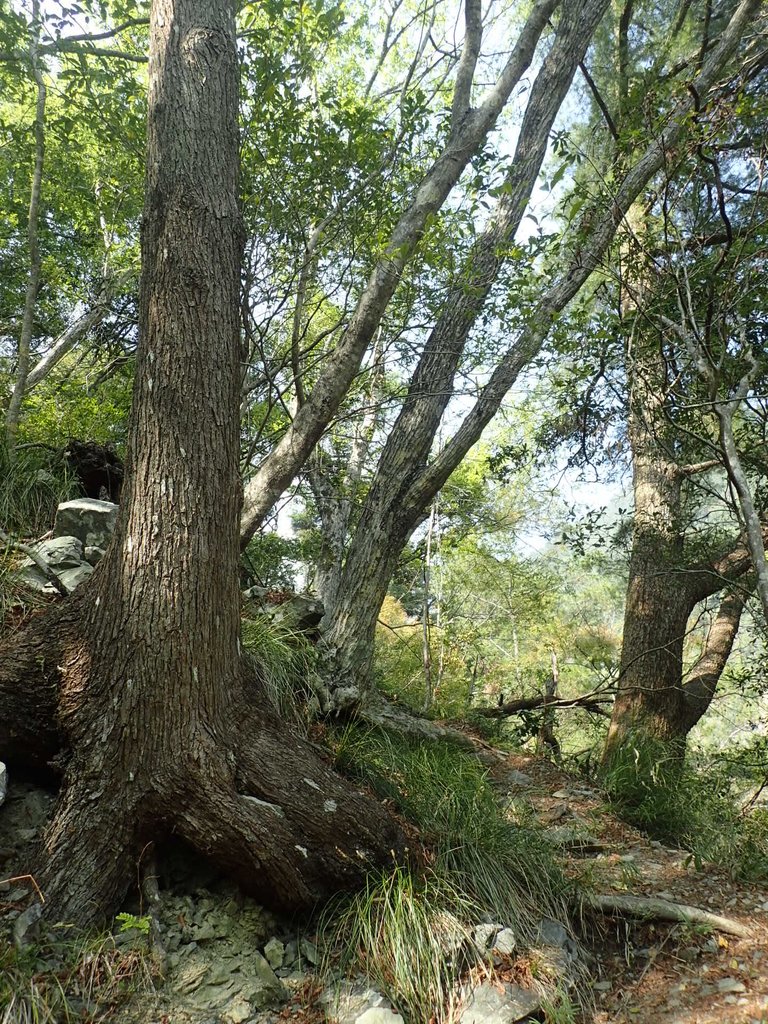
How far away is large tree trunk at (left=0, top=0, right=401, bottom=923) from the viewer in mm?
2502

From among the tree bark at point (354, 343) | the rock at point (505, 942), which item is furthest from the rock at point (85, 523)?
the rock at point (505, 942)

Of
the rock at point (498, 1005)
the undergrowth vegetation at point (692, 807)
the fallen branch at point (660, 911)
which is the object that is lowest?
the rock at point (498, 1005)

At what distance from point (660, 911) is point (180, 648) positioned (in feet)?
8.69

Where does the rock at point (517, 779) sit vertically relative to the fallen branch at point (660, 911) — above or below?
below

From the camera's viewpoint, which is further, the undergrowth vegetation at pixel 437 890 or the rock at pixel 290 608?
the rock at pixel 290 608

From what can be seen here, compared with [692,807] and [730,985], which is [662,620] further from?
[730,985]

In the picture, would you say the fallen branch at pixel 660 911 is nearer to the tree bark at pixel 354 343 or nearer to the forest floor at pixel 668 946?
the forest floor at pixel 668 946

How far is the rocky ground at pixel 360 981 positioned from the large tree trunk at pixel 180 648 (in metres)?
0.17

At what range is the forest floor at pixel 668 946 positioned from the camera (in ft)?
8.43

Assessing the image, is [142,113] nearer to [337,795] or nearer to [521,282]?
[521,282]

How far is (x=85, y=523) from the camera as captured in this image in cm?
414

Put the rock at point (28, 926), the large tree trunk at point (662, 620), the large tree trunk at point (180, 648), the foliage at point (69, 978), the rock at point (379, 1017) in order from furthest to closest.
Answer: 1. the large tree trunk at point (662, 620)
2. the large tree trunk at point (180, 648)
3. the rock at point (379, 1017)
4. the rock at point (28, 926)
5. the foliage at point (69, 978)

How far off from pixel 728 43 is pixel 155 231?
4157 mm

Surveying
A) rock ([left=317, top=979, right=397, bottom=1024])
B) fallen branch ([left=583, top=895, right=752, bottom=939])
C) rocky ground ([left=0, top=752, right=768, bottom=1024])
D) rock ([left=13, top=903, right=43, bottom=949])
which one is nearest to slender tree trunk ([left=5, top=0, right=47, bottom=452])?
rocky ground ([left=0, top=752, right=768, bottom=1024])
